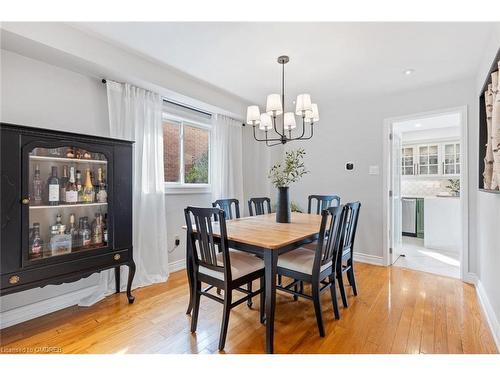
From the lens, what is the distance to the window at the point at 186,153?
330 centimetres

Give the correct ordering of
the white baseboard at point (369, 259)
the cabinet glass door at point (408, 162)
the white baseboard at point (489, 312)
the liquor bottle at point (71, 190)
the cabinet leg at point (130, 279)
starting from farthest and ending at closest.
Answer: the cabinet glass door at point (408, 162)
the white baseboard at point (369, 259)
the cabinet leg at point (130, 279)
the liquor bottle at point (71, 190)
the white baseboard at point (489, 312)

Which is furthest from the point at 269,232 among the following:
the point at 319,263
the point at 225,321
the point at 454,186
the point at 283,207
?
the point at 454,186

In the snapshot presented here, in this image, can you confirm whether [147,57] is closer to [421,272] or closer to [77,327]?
[77,327]

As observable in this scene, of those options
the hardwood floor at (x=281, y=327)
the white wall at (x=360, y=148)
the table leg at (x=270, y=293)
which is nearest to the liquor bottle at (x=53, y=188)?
the hardwood floor at (x=281, y=327)

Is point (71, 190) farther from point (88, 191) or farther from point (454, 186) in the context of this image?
point (454, 186)

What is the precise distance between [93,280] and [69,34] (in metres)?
2.24

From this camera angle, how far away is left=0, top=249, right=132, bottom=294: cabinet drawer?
1712mm

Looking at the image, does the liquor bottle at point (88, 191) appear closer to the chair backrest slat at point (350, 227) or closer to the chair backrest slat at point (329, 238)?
the chair backrest slat at point (329, 238)

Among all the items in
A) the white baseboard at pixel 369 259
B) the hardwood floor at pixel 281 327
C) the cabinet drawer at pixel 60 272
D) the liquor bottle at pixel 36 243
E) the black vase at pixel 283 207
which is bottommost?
the hardwood floor at pixel 281 327

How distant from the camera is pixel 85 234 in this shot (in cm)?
219

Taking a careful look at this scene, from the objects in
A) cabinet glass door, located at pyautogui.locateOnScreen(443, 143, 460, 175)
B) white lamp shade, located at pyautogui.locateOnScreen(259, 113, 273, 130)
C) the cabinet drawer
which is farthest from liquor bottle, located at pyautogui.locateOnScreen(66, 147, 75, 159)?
cabinet glass door, located at pyautogui.locateOnScreen(443, 143, 460, 175)

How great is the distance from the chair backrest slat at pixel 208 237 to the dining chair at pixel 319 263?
20.6 inches

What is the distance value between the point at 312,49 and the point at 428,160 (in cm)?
471
